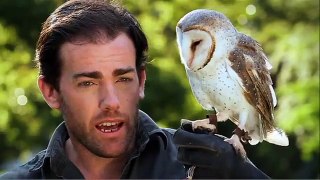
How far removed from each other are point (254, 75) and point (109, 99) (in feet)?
1.33

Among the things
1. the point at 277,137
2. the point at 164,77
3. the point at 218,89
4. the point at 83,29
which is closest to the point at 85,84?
the point at 83,29

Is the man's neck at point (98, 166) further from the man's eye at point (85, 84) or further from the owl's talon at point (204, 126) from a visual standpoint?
the owl's talon at point (204, 126)

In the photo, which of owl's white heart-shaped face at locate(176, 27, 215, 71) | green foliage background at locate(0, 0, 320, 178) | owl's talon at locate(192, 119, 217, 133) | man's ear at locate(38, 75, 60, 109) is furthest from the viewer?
green foliage background at locate(0, 0, 320, 178)

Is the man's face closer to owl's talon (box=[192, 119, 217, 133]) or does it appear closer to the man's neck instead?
the man's neck

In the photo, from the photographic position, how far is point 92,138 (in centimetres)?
265

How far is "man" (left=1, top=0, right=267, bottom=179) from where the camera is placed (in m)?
2.48

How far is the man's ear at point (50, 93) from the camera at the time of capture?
9.30ft

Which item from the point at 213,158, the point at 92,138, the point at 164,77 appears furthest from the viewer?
the point at 164,77

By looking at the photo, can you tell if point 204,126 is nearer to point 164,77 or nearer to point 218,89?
point 218,89

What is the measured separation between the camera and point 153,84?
649 cm

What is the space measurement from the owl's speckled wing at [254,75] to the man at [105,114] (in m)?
0.13

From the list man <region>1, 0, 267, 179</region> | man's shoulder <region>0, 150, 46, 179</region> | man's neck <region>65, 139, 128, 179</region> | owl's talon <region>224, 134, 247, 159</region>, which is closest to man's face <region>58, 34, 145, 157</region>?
man <region>1, 0, 267, 179</region>

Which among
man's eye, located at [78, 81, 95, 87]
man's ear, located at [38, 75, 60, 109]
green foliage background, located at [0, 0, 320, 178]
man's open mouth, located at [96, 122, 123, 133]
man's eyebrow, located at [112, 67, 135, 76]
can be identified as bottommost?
green foliage background, located at [0, 0, 320, 178]

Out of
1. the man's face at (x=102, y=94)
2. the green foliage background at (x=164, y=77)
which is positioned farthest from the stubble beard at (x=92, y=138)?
the green foliage background at (x=164, y=77)
